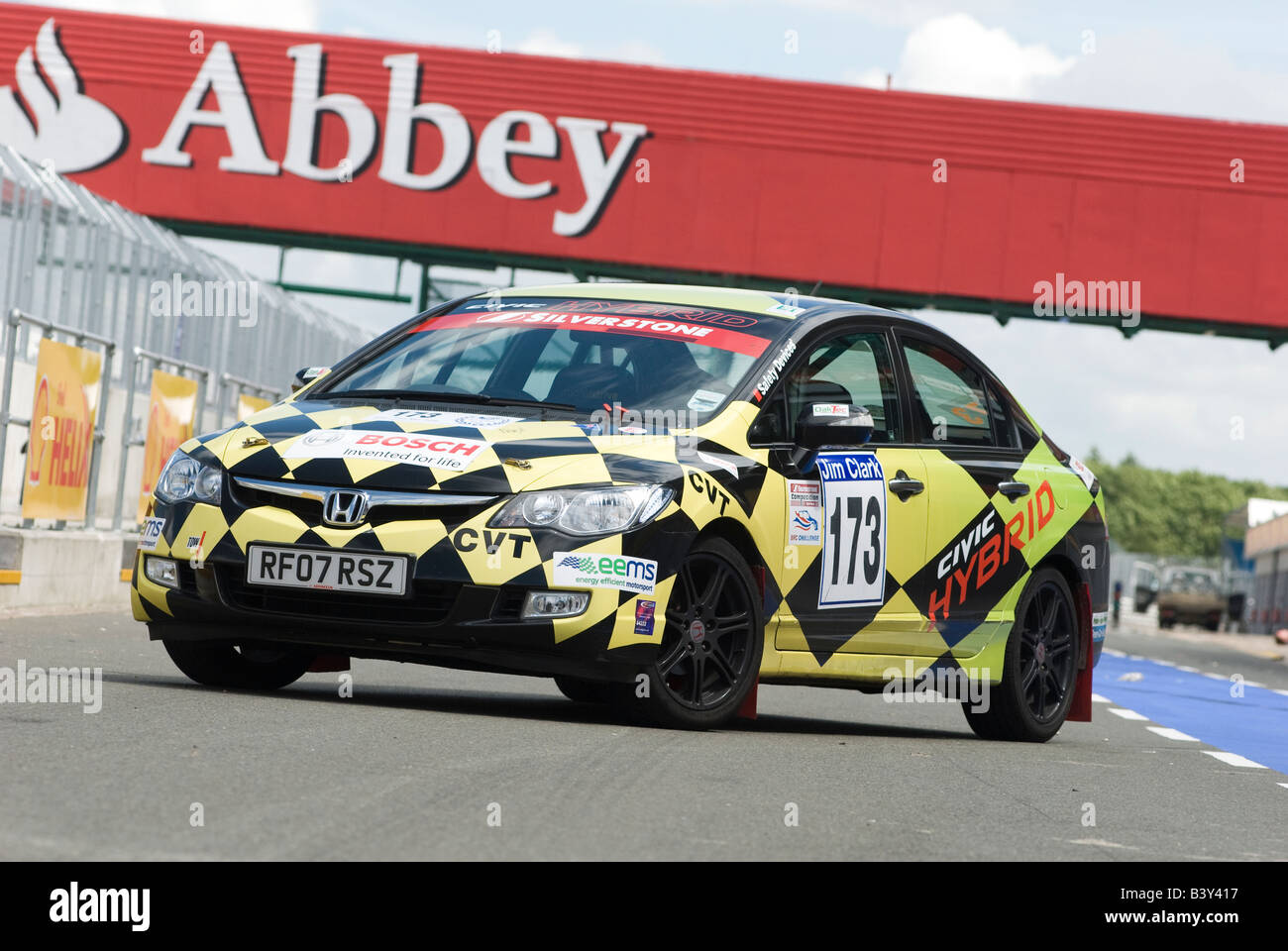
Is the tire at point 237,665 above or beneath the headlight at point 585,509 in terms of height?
beneath

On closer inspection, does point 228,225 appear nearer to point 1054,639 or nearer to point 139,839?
point 1054,639

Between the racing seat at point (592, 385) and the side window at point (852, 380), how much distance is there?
26.1 inches

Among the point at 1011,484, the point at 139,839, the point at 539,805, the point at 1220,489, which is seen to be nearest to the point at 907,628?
the point at 1011,484

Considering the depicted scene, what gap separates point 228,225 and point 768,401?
2770 centimetres

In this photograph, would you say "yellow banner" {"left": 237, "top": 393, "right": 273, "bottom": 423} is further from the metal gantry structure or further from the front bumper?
the front bumper

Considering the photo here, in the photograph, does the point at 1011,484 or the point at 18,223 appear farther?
the point at 18,223

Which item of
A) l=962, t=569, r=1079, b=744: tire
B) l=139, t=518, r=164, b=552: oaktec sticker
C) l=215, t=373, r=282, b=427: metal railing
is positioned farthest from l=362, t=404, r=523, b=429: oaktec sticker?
l=215, t=373, r=282, b=427: metal railing

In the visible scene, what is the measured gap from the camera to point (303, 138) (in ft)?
113

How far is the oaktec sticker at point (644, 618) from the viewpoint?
24.0 ft

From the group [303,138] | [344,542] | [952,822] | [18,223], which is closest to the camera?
[952,822]

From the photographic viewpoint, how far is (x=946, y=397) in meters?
9.28

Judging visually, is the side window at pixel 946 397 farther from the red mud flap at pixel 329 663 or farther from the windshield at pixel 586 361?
the red mud flap at pixel 329 663

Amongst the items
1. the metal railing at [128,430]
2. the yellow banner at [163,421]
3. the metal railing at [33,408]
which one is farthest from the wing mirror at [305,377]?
the yellow banner at [163,421]
